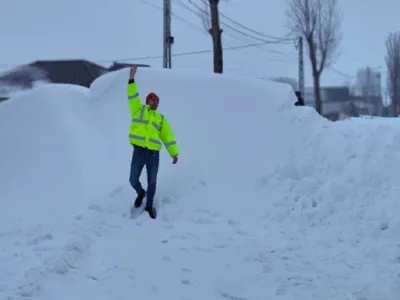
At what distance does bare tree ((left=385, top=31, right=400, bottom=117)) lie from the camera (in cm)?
4706

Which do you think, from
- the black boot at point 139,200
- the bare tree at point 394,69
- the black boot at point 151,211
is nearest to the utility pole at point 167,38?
the black boot at point 139,200

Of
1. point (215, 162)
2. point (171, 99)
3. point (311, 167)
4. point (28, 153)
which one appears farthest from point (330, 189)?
point (28, 153)

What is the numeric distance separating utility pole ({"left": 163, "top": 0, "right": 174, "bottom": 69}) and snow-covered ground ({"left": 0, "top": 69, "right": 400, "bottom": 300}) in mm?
8517

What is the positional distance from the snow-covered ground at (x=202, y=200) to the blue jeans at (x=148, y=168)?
31 cm

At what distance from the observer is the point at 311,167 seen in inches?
337

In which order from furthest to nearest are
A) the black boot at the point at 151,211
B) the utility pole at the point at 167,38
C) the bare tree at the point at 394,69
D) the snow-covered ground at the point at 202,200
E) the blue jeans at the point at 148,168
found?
the bare tree at the point at 394,69 → the utility pole at the point at 167,38 → the blue jeans at the point at 148,168 → the black boot at the point at 151,211 → the snow-covered ground at the point at 202,200

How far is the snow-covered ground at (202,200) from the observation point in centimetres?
547

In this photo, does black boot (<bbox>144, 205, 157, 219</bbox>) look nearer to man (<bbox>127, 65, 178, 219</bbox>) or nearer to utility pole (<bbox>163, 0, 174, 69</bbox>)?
man (<bbox>127, 65, 178, 219</bbox>)

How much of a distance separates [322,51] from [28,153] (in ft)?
95.9

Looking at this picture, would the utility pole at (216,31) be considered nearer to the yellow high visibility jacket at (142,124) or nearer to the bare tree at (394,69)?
the yellow high visibility jacket at (142,124)

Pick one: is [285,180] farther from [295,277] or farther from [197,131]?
[295,277]

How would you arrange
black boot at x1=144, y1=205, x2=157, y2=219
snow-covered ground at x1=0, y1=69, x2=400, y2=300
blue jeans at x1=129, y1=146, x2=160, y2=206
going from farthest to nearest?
blue jeans at x1=129, y1=146, x2=160, y2=206
black boot at x1=144, y1=205, x2=157, y2=219
snow-covered ground at x1=0, y1=69, x2=400, y2=300

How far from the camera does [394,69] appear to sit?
47344 mm

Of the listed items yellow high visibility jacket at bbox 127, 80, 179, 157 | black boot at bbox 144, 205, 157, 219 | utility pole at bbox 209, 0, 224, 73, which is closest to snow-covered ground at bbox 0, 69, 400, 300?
black boot at bbox 144, 205, 157, 219
